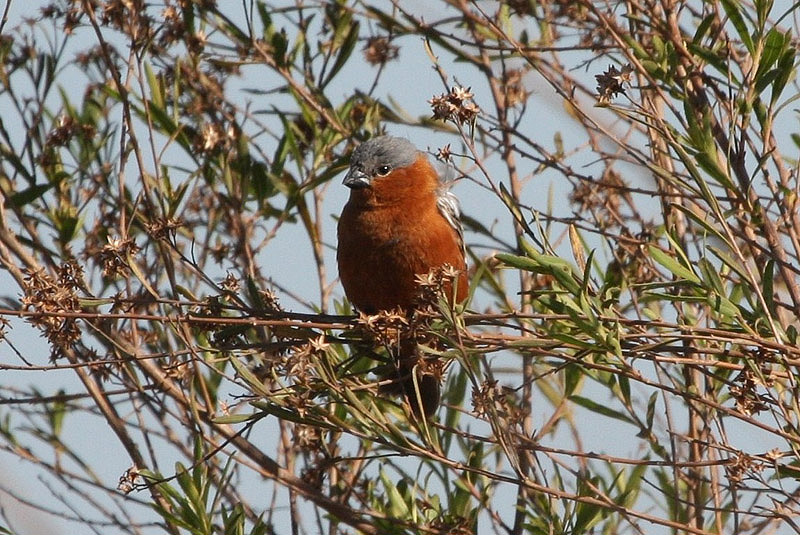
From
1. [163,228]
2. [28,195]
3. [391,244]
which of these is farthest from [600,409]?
[28,195]

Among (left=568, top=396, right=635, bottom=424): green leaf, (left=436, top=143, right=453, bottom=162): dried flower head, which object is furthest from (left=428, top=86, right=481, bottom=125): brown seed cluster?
(left=568, top=396, right=635, bottom=424): green leaf

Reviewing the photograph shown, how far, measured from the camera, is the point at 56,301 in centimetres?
320

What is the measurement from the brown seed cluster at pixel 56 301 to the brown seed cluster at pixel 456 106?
1.17 metres

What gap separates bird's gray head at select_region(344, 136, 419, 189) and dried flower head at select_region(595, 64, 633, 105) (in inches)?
80.1

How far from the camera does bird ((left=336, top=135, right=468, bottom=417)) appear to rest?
4.91 m

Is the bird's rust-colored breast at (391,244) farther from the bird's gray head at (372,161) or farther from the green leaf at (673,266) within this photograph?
the green leaf at (673,266)

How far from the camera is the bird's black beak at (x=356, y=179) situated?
16.8 ft

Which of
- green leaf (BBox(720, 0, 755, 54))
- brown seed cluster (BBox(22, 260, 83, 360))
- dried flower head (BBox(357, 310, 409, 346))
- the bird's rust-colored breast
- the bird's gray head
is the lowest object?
dried flower head (BBox(357, 310, 409, 346))

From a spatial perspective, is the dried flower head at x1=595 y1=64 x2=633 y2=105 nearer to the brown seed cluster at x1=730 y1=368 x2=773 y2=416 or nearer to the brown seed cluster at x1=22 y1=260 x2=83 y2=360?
the brown seed cluster at x1=730 y1=368 x2=773 y2=416

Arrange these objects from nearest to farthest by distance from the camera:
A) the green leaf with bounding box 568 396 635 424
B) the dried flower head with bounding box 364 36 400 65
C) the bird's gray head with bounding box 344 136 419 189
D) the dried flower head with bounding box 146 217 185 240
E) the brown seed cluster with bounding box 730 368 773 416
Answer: the brown seed cluster with bounding box 730 368 773 416
the dried flower head with bounding box 146 217 185 240
the green leaf with bounding box 568 396 635 424
the bird's gray head with bounding box 344 136 419 189
the dried flower head with bounding box 364 36 400 65

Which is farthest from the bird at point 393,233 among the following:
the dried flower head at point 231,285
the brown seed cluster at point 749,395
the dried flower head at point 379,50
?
the brown seed cluster at point 749,395

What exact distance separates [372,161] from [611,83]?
2.13 metres

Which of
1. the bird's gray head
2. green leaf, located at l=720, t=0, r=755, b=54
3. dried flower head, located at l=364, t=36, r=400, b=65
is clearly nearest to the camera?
green leaf, located at l=720, t=0, r=755, b=54

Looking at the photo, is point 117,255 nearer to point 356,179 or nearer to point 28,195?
point 28,195
